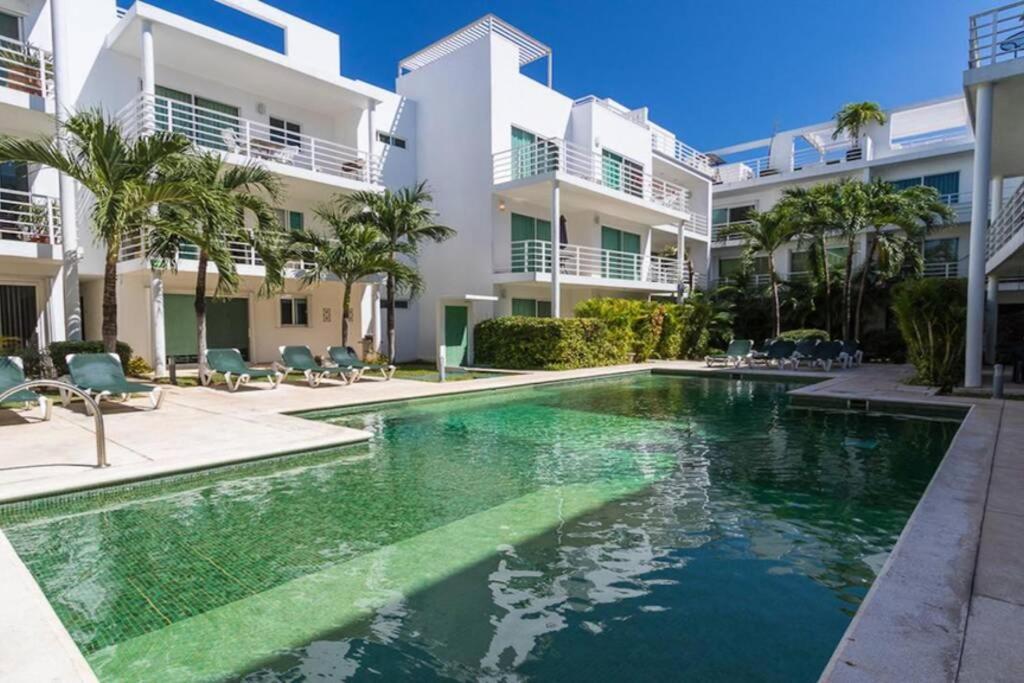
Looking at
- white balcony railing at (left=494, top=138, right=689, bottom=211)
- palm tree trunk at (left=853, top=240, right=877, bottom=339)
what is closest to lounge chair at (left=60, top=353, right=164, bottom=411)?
white balcony railing at (left=494, top=138, right=689, bottom=211)

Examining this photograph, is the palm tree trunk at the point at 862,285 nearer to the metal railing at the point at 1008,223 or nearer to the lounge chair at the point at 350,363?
the metal railing at the point at 1008,223

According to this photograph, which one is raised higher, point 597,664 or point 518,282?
point 518,282

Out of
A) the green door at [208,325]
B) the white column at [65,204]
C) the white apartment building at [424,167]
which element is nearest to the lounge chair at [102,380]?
the white column at [65,204]

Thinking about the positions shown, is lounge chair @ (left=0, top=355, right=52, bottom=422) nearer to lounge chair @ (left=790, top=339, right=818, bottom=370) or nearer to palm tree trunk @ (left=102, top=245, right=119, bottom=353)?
palm tree trunk @ (left=102, top=245, right=119, bottom=353)

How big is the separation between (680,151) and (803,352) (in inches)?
631

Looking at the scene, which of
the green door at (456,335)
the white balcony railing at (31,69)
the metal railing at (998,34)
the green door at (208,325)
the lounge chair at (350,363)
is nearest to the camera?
the metal railing at (998,34)

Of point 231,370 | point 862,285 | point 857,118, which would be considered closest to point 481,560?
point 231,370

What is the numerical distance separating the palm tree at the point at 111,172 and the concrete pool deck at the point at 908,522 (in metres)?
3.05

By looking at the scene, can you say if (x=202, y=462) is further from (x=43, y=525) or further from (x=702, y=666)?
(x=702, y=666)

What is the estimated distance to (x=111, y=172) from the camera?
32.5 feet

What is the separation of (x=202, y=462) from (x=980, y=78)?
14.9 meters

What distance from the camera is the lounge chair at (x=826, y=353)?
17.6 m

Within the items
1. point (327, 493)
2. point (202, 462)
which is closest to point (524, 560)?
point (327, 493)

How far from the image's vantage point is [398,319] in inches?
819
